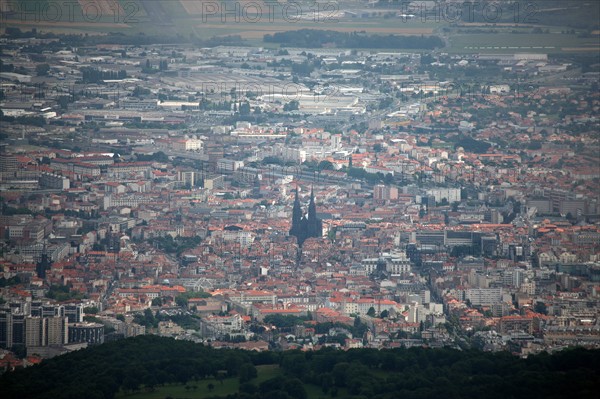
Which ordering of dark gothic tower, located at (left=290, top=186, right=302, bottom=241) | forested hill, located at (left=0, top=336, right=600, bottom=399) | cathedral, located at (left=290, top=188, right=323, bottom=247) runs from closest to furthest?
1. forested hill, located at (left=0, top=336, right=600, bottom=399)
2. cathedral, located at (left=290, top=188, right=323, bottom=247)
3. dark gothic tower, located at (left=290, top=186, right=302, bottom=241)

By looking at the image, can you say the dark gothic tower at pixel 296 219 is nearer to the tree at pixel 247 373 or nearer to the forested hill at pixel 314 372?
the forested hill at pixel 314 372

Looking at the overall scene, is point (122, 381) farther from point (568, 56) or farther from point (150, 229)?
point (568, 56)

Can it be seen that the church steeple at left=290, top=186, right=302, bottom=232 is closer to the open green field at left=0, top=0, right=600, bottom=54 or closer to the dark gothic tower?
the dark gothic tower

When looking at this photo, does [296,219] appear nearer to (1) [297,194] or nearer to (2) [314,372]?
(1) [297,194]

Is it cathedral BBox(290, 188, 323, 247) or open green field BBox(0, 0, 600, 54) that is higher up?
open green field BBox(0, 0, 600, 54)

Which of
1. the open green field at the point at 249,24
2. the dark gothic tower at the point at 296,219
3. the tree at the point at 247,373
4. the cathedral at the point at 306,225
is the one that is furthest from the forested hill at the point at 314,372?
the open green field at the point at 249,24

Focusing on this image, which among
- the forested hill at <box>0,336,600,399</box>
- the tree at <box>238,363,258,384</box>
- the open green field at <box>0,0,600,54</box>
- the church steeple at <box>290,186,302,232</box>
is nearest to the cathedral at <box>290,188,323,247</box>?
the church steeple at <box>290,186,302,232</box>
